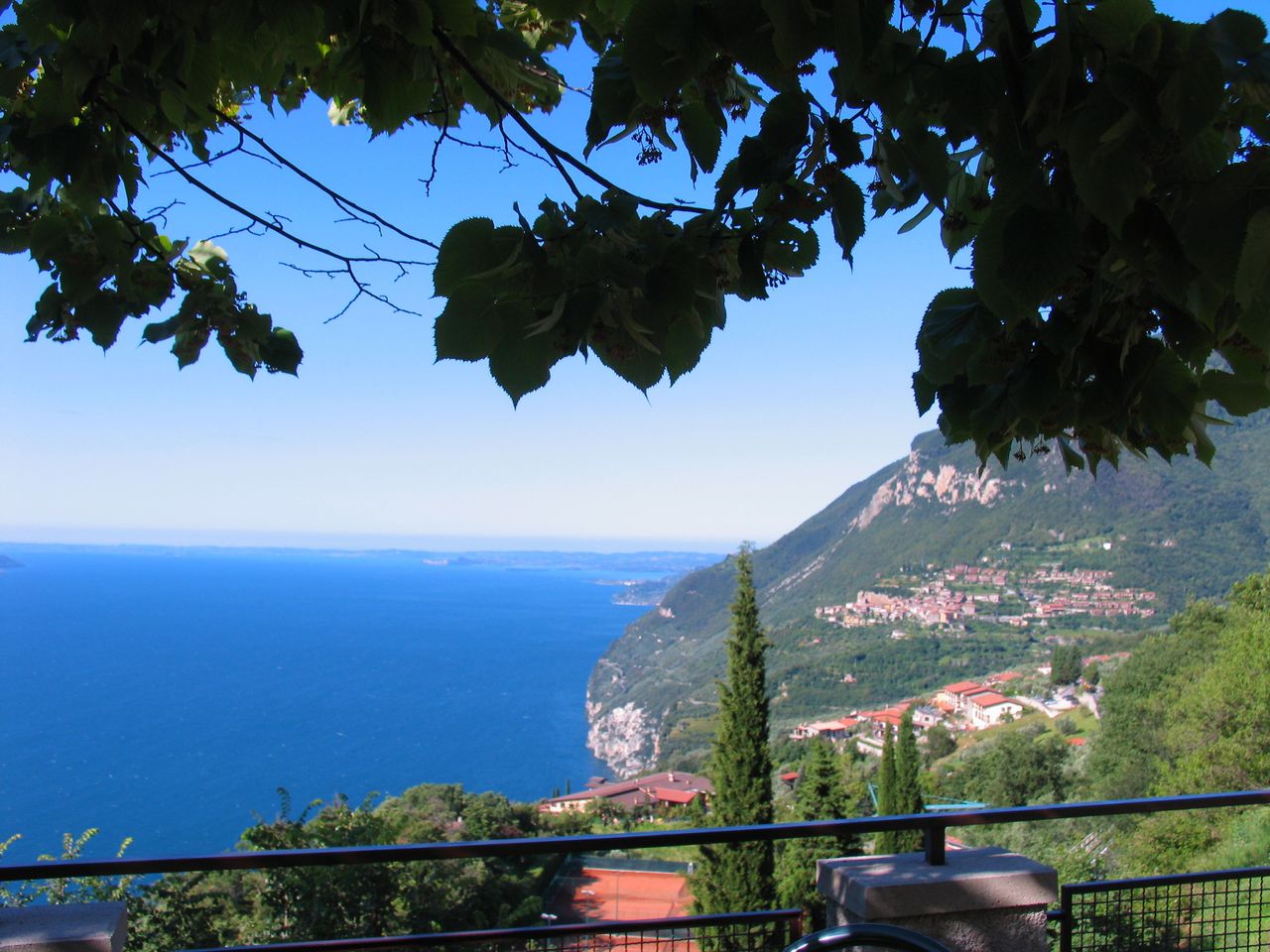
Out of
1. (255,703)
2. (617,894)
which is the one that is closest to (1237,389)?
(617,894)

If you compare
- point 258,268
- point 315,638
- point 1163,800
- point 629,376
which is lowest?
point 315,638

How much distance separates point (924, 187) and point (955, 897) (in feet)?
5.30

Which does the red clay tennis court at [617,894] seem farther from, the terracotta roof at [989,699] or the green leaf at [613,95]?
the terracotta roof at [989,699]

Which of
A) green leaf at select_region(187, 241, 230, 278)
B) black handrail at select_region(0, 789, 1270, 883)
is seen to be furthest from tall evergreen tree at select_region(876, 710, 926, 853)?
green leaf at select_region(187, 241, 230, 278)

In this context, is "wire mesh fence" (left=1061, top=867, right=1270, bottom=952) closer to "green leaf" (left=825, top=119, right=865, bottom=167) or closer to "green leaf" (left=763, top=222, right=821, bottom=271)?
"green leaf" (left=763, top=222, right=821, bottom=271)

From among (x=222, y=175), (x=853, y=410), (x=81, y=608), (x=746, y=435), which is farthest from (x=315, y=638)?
(x=222, y=175)

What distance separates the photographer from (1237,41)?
722 mm

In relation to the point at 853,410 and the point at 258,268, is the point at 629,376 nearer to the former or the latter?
the point at 258,268

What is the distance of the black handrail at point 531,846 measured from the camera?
5.27 ft

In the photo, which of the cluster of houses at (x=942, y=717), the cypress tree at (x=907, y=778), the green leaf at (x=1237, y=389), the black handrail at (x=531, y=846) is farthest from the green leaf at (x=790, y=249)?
the cluster of houses at (x=942, y=717)

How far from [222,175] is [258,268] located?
451 millimetres

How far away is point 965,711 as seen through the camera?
40344 mm

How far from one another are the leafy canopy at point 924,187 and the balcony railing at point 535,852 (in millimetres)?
976

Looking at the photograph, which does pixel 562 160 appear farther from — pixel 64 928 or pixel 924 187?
pixel 64 928
